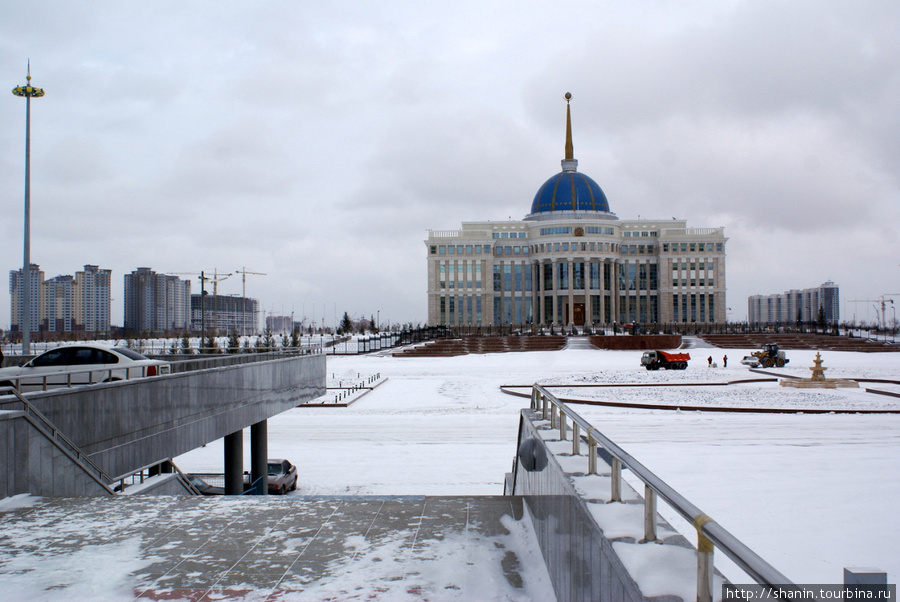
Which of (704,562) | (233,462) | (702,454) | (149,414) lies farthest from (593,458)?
(702,454)

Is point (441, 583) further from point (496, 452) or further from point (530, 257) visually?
point (530, 257)

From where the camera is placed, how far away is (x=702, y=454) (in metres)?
19.7

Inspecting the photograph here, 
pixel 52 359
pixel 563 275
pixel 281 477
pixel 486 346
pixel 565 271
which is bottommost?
pixel 281 477

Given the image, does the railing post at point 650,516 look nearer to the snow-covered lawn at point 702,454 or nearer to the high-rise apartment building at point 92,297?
the snow-covered lawn at point 702,454

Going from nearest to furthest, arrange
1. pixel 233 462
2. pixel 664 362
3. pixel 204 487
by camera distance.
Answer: pixel 204 487 < pixel 233 462 < pixel 664 362

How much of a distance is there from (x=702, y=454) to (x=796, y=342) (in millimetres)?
61469

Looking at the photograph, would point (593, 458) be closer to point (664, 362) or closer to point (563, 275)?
point (664, 362)

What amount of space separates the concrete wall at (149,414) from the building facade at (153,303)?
109m

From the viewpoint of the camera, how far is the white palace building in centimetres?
9781

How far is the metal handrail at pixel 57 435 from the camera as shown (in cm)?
924

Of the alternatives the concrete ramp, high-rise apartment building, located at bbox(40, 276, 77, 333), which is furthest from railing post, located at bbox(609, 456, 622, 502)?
high-rise apartment building, located at bbox(40, 276, 77, 333)

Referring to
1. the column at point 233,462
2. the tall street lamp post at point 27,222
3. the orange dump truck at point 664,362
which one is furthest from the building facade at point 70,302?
the column at point 233,462

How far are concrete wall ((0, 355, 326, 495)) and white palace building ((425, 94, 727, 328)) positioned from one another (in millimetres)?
79984

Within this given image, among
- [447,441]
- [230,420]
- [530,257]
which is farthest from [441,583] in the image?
[530,257]
